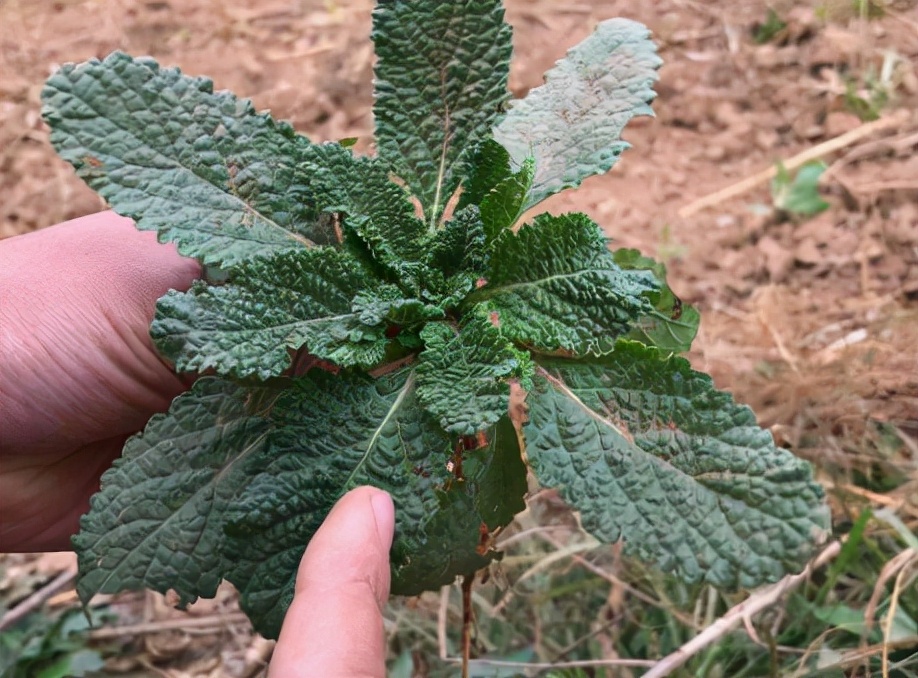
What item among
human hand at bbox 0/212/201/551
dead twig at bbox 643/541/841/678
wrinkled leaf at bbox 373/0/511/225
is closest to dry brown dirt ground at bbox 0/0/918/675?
dead twig at bbox 643/541/841/678

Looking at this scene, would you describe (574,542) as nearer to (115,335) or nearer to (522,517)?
(522,517)

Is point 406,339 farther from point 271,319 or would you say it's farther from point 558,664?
point 558,664

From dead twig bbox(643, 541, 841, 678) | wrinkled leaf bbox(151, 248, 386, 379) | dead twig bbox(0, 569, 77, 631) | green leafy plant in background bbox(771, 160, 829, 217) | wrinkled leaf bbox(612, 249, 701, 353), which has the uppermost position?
wrinkled leaf bbox(151, 248, 386, 379)

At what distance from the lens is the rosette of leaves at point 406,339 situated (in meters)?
0.83

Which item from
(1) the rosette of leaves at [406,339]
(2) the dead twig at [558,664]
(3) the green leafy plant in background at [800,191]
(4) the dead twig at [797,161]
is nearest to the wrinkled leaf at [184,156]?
(1) the rosette of leaves at [406,339]

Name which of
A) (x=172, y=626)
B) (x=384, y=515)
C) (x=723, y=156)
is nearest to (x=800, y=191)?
(x=723, y=156)

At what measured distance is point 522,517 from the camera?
1596 millimetres

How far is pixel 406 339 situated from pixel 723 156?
54.3 inches

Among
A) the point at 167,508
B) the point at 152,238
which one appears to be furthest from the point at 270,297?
the point at 152,238

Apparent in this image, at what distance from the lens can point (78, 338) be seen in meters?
1.07

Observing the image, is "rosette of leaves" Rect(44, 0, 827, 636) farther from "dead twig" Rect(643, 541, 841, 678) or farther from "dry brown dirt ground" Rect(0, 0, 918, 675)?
"dry brown dirt ground" Rect(0, 0, 918, 675)

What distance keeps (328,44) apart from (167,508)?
1729 mm

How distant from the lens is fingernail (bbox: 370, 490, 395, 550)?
829 millimetres

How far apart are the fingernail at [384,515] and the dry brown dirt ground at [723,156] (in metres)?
0.92
